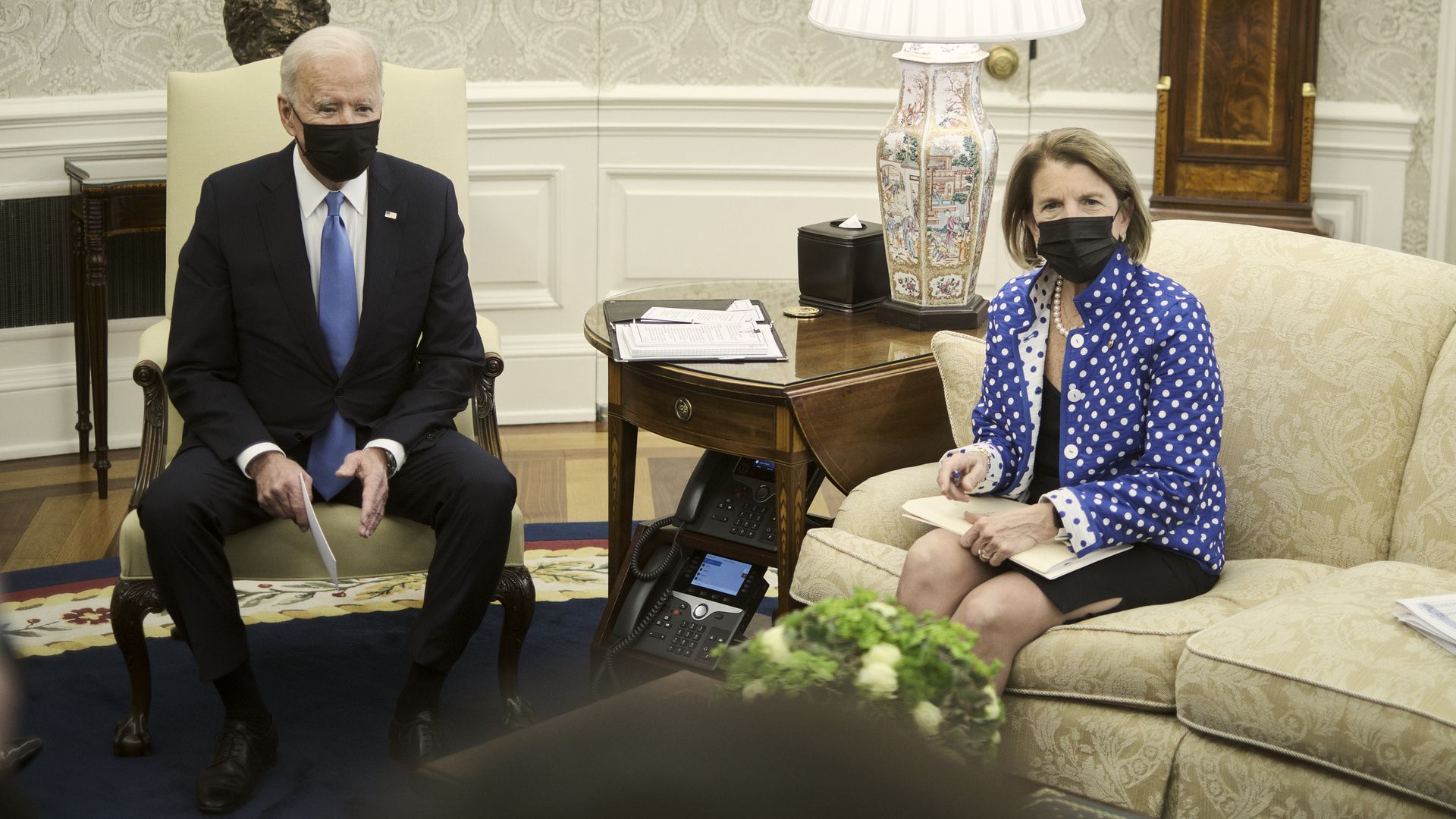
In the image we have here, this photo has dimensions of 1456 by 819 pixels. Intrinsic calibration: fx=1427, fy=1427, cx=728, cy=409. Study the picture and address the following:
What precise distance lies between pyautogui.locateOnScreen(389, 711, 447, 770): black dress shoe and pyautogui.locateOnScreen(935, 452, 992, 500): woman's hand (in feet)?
3.17

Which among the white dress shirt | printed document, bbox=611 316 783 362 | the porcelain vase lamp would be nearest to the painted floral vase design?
the porcelain vase lamp

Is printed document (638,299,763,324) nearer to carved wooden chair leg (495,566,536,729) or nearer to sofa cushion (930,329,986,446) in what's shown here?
sofa cushion (930,329,986,446)

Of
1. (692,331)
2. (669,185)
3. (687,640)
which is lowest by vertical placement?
(687,640)

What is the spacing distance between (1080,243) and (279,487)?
1.38 metres

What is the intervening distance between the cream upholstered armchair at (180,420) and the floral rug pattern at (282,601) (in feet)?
1.54

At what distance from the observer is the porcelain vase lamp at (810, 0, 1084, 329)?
255cm

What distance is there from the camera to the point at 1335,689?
1838 millimetres

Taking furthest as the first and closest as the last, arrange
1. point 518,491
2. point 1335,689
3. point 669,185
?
point 669,185
point 518,491
point 1335,689

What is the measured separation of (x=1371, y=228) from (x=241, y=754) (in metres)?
3.66

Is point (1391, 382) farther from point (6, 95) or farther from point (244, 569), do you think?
point (6, 95)

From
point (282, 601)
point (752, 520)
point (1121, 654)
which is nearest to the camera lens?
point (1121, 654)

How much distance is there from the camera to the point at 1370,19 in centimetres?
431

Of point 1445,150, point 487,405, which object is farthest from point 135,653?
point 1445,150

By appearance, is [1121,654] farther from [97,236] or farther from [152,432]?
[97,236]
